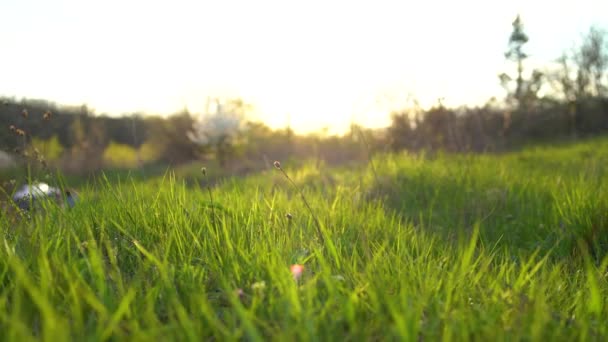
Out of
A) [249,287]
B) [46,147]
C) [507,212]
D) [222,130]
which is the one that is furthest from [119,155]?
[249,287]

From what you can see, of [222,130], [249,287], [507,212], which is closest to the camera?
[249,287]

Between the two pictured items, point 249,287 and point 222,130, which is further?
point 222,130

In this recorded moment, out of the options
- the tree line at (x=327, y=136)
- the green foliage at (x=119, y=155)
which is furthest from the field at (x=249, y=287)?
the green foliage at (x=119, y=155)

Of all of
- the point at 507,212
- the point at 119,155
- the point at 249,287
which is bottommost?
the point at 507,212

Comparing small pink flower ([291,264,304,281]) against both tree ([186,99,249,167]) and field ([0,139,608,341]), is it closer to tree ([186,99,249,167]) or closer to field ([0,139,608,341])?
field ([0,139,608,341])

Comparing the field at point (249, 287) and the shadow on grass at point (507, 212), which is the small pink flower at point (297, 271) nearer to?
the field at point (249, 287)

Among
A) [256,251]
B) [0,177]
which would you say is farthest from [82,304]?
[0,177]

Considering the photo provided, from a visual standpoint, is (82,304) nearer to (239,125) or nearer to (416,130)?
(416,130)

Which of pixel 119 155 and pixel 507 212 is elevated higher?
pixel 119 155

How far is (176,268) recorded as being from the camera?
59.2 inches

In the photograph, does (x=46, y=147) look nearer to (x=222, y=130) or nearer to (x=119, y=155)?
(x=222, y=130)

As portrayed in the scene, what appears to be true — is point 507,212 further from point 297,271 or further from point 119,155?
point 119,155

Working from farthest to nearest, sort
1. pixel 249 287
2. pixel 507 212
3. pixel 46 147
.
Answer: pixel 46 147 < pixel 507 212 < pixel 249 287

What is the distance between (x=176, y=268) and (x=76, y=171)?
28.7 ft
